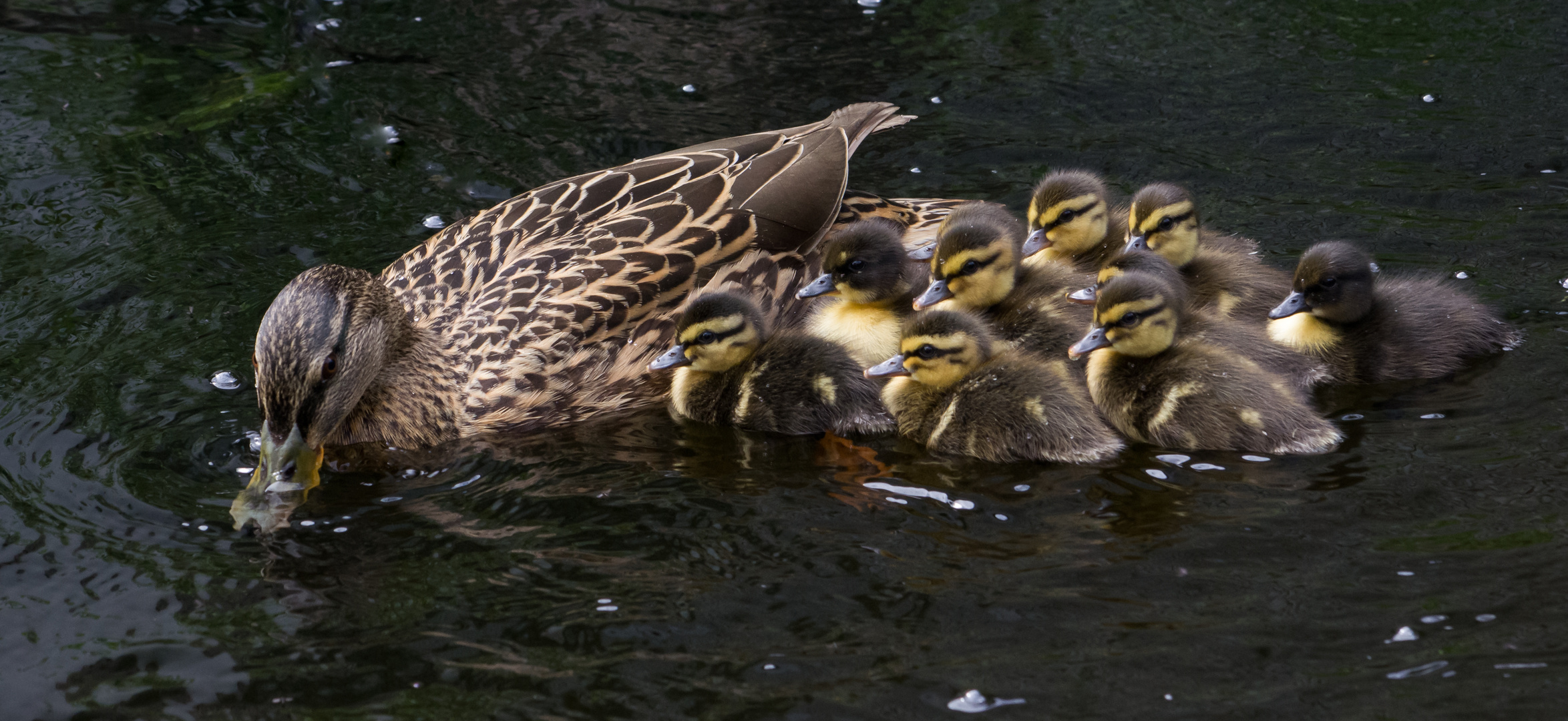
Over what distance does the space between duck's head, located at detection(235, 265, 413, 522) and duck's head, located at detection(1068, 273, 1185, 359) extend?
2.35 metres

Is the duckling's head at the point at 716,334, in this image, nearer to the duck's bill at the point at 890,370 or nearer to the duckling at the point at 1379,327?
the duck's bill at the point at 890,370

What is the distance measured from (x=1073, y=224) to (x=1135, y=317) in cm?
97

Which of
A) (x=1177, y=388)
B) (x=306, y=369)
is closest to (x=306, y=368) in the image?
(x=306, y=369)

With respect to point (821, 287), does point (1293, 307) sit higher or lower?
higher

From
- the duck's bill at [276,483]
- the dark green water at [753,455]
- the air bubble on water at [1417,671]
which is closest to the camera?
the air bubble on water at [1417,671]

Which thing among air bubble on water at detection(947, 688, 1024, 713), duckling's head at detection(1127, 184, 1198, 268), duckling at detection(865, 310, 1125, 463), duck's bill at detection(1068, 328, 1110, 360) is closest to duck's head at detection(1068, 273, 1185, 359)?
duck's bill at detection(1068, 328, 1110, 360)

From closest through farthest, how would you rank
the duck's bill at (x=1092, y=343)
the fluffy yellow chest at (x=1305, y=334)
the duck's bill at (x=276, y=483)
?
the duck's bill at (x=276, y=483) < the duck's bill at (x=1092, y=343) < the fluffy yellow chest at (x=1305, y=334)

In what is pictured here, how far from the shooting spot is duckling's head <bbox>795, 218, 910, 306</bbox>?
4816mm

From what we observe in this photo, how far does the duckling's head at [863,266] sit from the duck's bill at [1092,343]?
0.78 meters

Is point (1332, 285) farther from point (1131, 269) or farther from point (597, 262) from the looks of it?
point (597, 262)

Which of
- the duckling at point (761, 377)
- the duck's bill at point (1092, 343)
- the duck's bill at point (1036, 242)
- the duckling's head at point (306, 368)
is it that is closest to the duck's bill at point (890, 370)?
the duckling at point (761, 377)

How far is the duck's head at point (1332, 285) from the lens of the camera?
4422 mm

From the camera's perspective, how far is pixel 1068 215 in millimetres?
5133

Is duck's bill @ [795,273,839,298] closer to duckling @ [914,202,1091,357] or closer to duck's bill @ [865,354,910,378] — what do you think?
duckling @ [914,202,1091,357]
